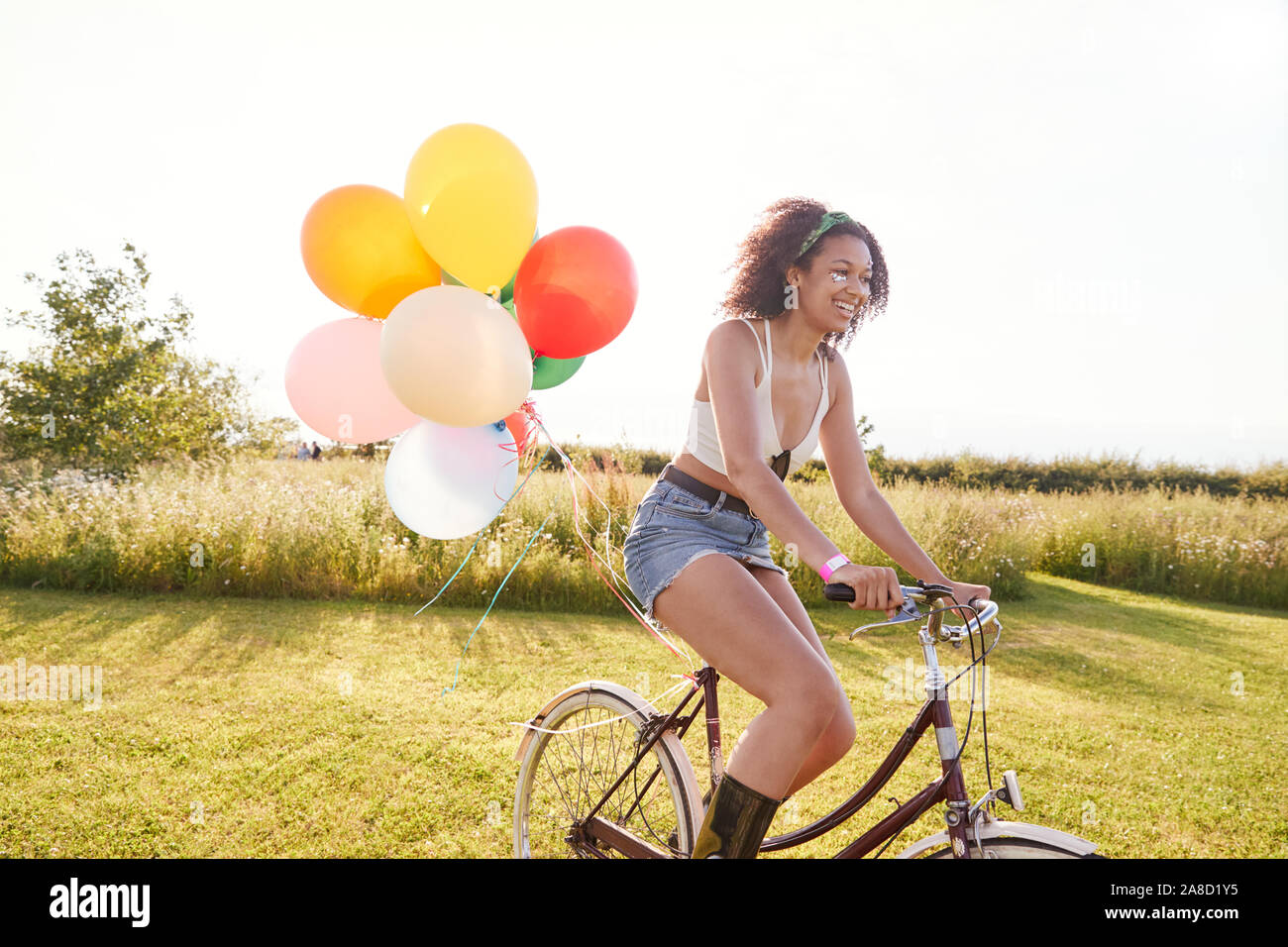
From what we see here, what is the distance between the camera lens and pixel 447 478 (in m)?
2.76

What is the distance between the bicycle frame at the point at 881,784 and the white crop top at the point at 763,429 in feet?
2.11

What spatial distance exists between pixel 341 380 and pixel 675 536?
4.55ft

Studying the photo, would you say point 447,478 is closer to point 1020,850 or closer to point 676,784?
point 676,784

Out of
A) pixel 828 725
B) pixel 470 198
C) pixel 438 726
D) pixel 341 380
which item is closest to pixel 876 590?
pixel 828 725

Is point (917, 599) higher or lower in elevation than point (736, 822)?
Answer: higher

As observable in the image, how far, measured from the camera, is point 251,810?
11.3 feet

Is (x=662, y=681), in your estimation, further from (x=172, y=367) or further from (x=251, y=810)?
(x=172, y=367)

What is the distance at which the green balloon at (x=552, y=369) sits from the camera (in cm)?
296

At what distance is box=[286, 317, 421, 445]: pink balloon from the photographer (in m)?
2.76

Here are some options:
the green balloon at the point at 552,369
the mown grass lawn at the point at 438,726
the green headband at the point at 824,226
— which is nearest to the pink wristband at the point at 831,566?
the green headband at the point at 824,226
